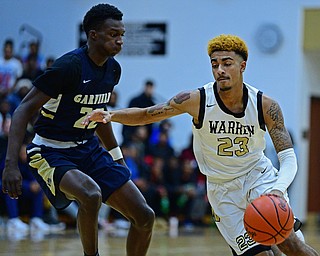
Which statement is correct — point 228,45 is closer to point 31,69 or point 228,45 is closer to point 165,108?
point 165,108

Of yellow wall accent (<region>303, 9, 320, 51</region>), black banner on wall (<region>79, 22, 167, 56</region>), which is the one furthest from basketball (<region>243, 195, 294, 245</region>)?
black banner on wall (<region>79, 22, 167, 56</region>)

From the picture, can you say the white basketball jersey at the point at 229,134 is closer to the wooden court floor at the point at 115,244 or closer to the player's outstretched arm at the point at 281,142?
the player's outstretched arm at the point at 281,142

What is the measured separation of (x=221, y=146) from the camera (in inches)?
253

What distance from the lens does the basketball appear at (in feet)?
18.7

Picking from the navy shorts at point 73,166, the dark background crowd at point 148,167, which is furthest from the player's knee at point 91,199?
the dark background crowd at point 148,167

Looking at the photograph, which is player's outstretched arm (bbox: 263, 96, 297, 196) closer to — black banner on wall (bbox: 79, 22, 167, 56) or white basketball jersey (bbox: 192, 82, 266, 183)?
white basketball jersey (bbox: 192, 82, 266, 183)

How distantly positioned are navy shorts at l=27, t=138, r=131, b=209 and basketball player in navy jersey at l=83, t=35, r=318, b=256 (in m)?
0.64

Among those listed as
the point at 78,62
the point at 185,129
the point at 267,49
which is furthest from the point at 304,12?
the point at 78,62

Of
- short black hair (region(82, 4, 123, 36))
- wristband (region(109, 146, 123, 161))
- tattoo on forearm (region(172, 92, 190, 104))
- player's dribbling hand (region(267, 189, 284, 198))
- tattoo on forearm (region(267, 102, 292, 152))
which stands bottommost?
player's dribbling hand (region(267, 189, 284, 198))

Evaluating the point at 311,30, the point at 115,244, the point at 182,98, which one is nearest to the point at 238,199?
the point at 182,98

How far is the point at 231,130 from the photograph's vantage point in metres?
6.36

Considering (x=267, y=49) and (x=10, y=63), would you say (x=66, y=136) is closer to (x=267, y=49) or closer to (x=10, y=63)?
(x=10, y=63)

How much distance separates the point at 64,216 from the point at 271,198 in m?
8.66

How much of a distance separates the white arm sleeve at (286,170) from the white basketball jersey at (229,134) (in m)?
0.29
